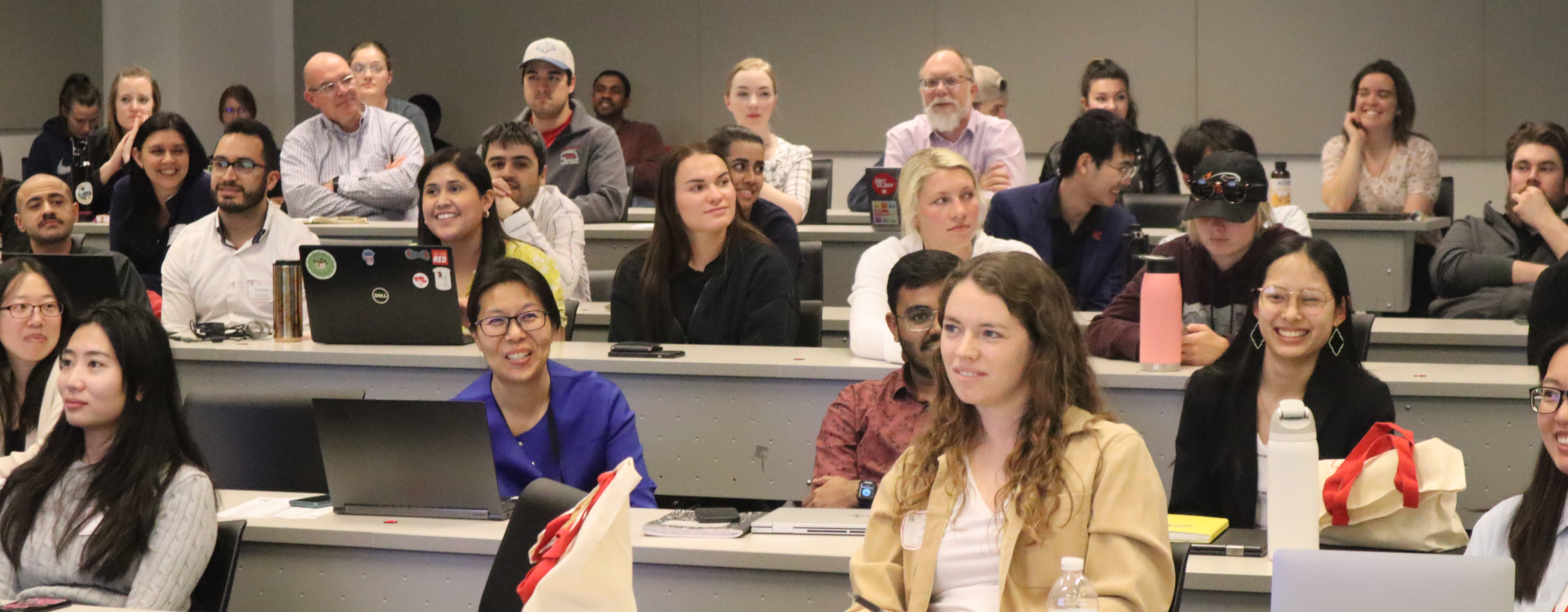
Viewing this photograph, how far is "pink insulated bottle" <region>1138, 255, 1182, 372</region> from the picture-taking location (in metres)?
3.17

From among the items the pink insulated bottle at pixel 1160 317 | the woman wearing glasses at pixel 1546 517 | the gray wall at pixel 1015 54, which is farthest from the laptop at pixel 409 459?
the gray wall at pixel 1015 54

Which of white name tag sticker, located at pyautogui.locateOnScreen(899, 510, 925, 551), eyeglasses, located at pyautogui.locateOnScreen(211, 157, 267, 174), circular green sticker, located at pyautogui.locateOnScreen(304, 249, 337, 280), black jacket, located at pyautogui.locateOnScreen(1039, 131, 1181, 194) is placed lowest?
white name tag sticker, located at pyautogui.locateOnScreen(899, 510, 925, 551)

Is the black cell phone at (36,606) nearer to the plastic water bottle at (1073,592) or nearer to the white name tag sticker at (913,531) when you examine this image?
the white name tag sticker at (913,531)

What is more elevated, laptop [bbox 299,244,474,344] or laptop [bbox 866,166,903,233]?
laptop [bbox 866,166,903,233]

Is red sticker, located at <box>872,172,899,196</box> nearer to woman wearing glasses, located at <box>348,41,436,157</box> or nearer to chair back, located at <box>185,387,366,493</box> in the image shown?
chair back, located at <box>185,387,366,493</box>

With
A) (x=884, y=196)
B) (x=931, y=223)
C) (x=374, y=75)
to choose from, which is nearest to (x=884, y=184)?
(x=884, y=196)

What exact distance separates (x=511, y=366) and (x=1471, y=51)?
21.2ft

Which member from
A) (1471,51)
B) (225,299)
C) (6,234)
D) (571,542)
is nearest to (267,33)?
(6,234)

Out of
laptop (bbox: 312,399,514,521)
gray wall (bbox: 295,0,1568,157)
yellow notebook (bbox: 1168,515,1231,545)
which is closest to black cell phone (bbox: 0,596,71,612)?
laptop (bbox: 312,399,514,521)

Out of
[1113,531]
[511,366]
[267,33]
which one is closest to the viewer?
[1113,531]

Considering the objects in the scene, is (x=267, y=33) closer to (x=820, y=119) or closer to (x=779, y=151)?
(x=820, y=119)

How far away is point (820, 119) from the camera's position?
28.7ft

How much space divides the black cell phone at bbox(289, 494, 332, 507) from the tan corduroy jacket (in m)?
1.28

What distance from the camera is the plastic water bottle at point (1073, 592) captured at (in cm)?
191
